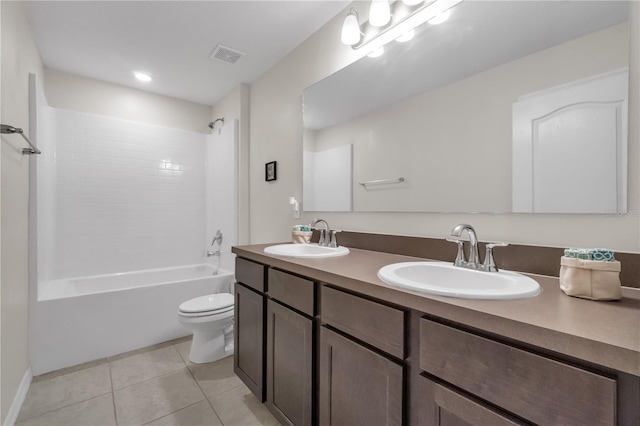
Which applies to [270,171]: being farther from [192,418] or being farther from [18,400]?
[18,400]

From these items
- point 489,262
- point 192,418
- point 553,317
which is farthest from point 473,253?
point 192,418

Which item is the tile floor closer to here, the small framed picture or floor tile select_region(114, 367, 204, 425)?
floor tile select_region(114, 367, 204, 425)

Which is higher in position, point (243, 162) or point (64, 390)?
point (243, 162)

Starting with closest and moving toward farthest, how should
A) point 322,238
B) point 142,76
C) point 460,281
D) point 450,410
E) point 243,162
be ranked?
1. point 450,410
2. point 460,281
3. point 322,238
4. point 142,76
5. point 243,162

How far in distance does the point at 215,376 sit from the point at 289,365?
98cm

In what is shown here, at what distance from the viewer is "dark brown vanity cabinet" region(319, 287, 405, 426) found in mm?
877

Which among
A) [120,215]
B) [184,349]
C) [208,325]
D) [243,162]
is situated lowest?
[184,349]

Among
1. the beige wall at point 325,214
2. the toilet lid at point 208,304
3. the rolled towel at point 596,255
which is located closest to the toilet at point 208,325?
the toilet lid at point 208,304

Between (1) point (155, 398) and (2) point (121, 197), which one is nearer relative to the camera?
(1) point (155, 398)

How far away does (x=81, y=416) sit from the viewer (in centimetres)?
160

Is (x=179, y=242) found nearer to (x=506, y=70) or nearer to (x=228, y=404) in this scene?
(x=228, y=404)

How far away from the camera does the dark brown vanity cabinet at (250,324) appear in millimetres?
1540

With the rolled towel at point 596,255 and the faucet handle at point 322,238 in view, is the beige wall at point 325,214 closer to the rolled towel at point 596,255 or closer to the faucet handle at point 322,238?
the faucet handle at point 322,238

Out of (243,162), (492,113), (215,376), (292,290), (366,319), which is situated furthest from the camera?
(243,162)
